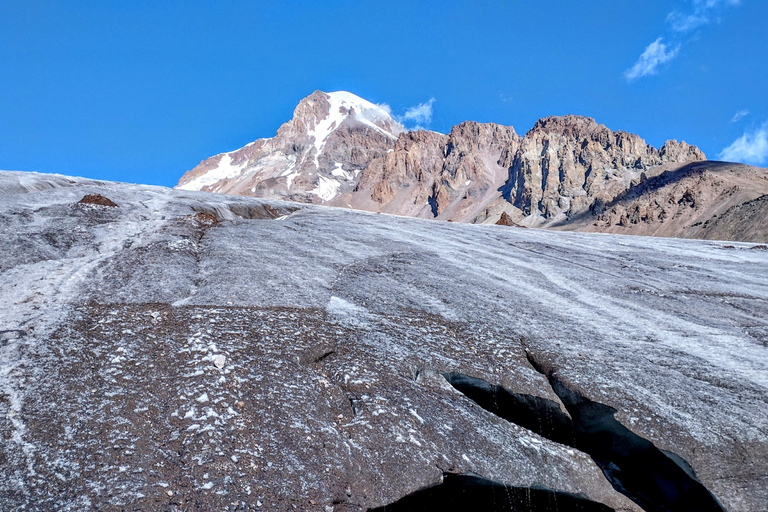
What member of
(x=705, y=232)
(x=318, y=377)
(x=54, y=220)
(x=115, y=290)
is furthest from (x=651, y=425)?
(x=705, y=232)

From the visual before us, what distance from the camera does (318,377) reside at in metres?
7.42

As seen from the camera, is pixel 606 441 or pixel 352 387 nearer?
pixel 352 387

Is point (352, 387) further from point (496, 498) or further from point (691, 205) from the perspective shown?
point (691, 205)

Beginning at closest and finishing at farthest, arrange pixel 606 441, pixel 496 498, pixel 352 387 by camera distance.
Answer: pixel 496 498, pixel 352 387, pixel 606 441

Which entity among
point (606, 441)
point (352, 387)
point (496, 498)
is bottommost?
point (496, 498)

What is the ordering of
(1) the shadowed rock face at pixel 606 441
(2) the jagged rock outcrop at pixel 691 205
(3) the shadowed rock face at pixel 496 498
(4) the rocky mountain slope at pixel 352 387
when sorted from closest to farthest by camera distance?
1. (4) the rocky mountain slope at pixel 352 387
2. (3) the shadowed rock face at pixel 496 498
3. (1) the shadowed rock face at pixel 606 441
4. (2) the jagged rock outcrop at pixel 691 205

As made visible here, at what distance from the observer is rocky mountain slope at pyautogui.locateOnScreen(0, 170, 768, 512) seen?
563cm

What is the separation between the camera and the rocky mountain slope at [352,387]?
5628mm

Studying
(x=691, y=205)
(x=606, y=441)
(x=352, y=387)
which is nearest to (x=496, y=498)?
(x=606, y=441)

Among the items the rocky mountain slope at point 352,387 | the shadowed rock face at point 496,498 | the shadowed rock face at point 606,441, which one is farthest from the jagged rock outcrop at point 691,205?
the shadowed rock face at point 496,498

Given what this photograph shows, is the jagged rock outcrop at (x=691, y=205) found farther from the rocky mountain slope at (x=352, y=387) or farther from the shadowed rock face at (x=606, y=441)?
the shadowed rock face at (x=606, y=441)

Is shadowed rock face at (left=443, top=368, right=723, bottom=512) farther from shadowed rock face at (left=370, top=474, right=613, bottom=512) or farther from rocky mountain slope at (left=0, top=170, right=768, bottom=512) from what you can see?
shadowed rock face at (left=370, top=474, right=613, bottom=512)

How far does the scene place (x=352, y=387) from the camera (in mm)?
7281

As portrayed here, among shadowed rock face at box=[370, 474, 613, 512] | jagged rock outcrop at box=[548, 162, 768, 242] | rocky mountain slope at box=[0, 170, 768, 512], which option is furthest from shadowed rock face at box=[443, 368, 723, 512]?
jagged rock outcrop at box=[548, 162, 768, 242]
